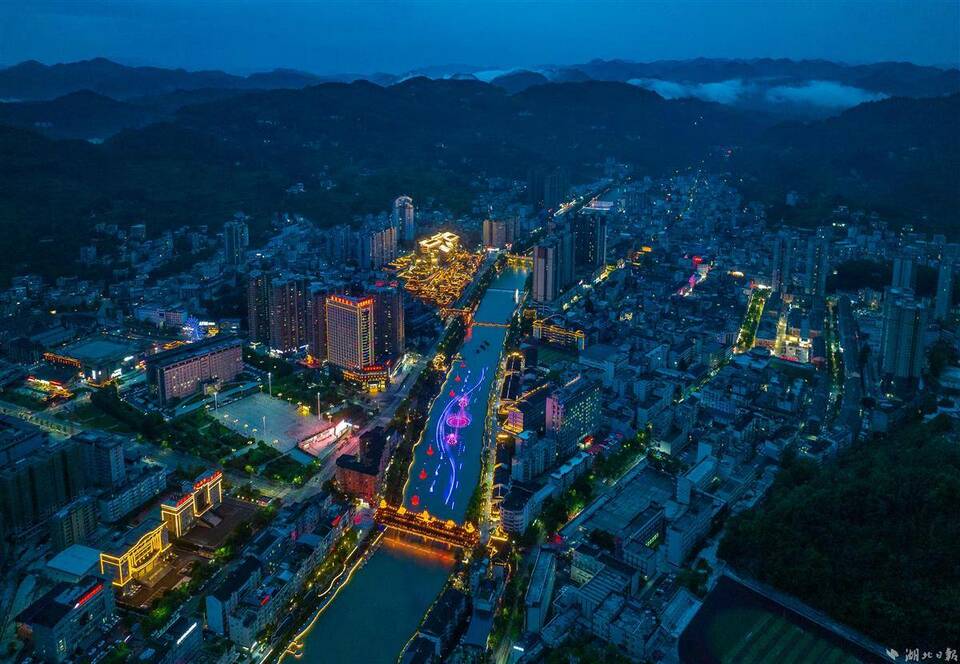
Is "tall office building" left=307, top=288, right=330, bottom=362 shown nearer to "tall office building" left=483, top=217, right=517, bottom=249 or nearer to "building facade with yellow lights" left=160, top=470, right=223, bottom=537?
"building facade with yellow lights" left=160, top=470, right=223, bottom=537

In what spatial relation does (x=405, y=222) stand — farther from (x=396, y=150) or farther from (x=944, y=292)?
(x=944, y=292)

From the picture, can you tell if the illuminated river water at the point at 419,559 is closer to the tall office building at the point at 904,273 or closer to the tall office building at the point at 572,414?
the tall office building at the point at 572,414

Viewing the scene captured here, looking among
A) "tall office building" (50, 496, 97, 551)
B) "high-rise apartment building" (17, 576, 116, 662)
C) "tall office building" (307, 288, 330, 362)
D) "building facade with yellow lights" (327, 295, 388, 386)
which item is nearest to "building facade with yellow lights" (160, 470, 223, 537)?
"tall office building" (50, 496, 97, 551)

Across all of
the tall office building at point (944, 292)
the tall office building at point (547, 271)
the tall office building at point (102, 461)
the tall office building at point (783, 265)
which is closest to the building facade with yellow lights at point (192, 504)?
the tall office building at point (102, 461)

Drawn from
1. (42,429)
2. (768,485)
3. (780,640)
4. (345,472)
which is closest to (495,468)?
(345,472)

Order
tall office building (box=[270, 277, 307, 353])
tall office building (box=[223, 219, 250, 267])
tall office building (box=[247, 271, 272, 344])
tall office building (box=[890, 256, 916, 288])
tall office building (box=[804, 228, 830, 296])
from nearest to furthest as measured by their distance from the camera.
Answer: tall office building (box=[270, 277, 307, 353]), tall office building (box=[247, 271, 272, 344]), tall office building (box=[890, 256, 916, 288]), tall office building (box=[804, 228, 830, 296]), tall office building (box=[223, 219, 250, 267])
